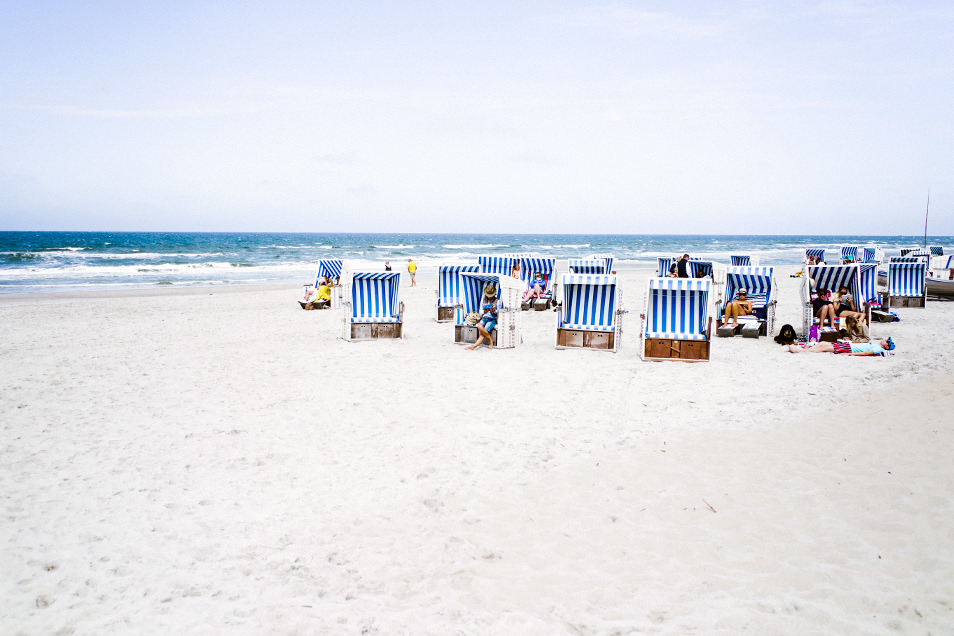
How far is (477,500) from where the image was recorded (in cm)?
389

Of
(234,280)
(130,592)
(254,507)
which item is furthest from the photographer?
(234,280)

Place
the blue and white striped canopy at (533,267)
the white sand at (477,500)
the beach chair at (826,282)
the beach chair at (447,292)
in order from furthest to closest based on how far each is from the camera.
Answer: the blue and white striped canopy at (533,267) → the beach chair at (447,292) → the beach chair at (826,282) → the white sand at (477,500)

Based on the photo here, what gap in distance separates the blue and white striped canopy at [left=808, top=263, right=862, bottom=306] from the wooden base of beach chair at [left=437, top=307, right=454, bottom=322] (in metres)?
6.21

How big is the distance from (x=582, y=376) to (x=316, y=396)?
295cm

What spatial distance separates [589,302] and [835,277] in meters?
4.94

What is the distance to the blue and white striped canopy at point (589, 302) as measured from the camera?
27.7ft

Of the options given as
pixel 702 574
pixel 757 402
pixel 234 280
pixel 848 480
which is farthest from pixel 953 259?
pixel 234 280

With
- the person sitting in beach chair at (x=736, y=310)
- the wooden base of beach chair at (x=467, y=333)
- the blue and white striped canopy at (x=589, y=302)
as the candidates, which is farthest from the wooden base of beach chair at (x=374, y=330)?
the person sitting in beach chair at (x=736, y=310)

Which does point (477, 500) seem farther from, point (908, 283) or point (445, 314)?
point (908, 283)

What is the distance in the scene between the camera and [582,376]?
7125 mm

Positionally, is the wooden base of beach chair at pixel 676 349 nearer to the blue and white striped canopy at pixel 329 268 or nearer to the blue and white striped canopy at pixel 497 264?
the blue and white striped canopy at pixel 497 264

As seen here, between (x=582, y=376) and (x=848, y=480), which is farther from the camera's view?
(x=582, y=376)

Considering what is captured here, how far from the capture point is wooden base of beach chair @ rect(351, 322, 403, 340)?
31.1ft

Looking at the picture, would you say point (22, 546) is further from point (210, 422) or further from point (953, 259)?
point (953, 259)
